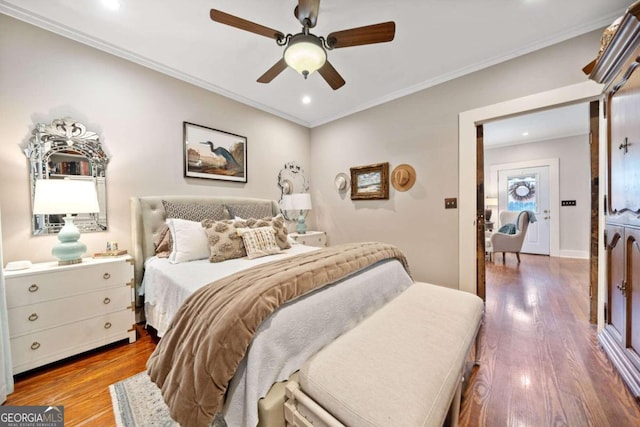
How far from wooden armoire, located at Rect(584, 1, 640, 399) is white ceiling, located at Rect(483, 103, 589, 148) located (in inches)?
85.4

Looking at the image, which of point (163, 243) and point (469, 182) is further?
point (469, 182)

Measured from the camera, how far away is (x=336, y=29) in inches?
81.0

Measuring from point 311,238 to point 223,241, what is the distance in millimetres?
1727

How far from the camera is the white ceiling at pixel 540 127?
388 cm

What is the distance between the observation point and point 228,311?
100 cm

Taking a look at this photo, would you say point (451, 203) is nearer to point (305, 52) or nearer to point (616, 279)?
point (616, 279)

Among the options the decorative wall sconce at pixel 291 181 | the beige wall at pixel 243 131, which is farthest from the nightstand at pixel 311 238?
the decorative wall sconce at pixel 291 181

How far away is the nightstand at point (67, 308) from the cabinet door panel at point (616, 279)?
374 cm

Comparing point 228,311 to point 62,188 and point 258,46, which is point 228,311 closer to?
point 62,188

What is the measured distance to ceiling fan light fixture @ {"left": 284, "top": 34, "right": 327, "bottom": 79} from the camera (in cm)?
161

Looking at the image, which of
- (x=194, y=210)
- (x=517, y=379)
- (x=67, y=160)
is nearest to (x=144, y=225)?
(x=194, y=210)

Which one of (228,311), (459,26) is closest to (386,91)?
(459,26)

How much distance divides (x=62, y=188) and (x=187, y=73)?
1.71 meters

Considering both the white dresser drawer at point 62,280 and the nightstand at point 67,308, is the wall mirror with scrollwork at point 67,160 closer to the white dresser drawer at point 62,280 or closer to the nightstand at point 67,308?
the nightstand at point 67,308
